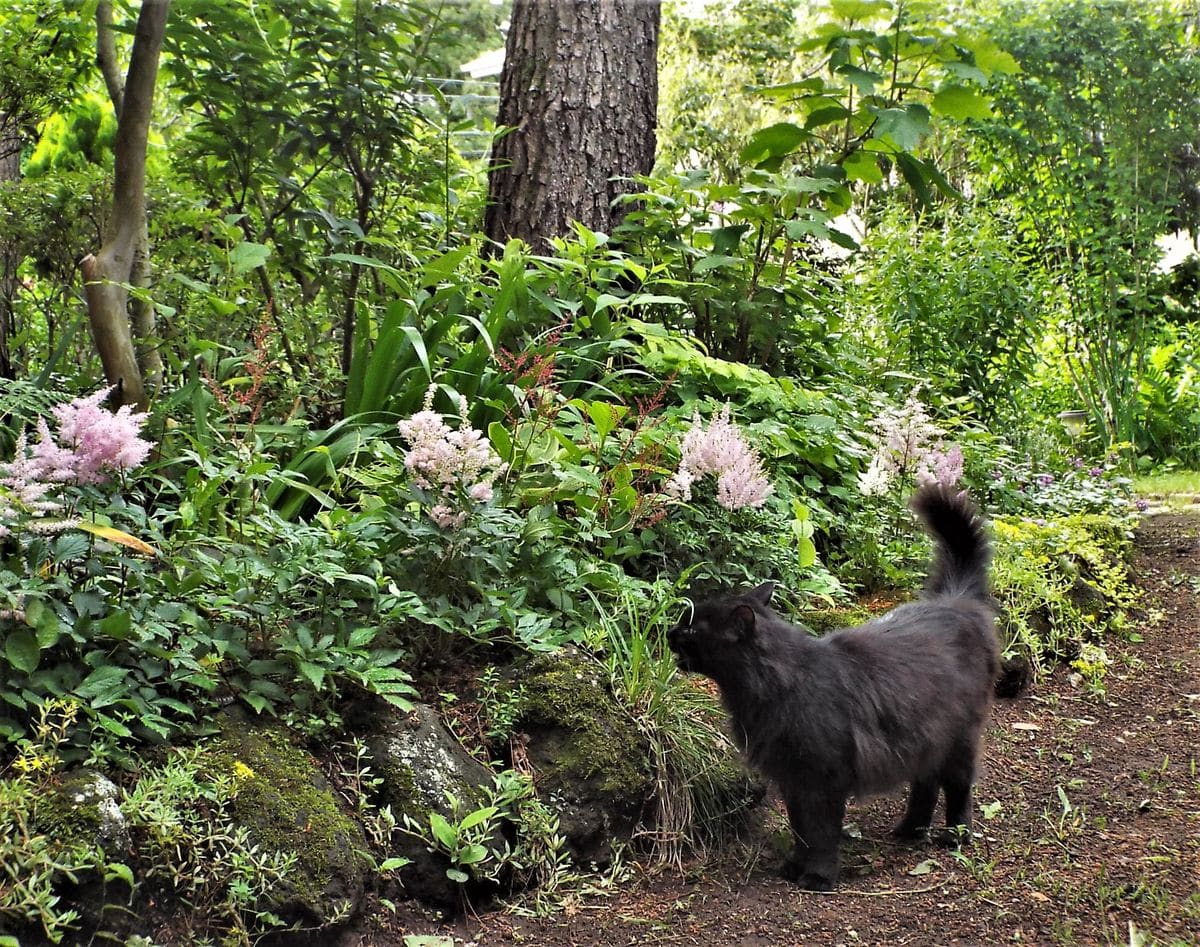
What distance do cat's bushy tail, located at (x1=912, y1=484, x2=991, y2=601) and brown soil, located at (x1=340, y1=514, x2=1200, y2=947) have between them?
0.69 m

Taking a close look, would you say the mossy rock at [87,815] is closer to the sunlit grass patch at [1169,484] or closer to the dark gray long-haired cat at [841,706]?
the dark gray long-haired cat at [841,706]

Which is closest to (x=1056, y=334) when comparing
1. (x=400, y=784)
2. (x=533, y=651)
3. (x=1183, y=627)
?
(x=1183, y=627)

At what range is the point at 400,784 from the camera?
3016 mm

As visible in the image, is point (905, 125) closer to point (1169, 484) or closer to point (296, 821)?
point (296, 821)

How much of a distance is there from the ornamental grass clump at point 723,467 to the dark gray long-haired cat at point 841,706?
0.47 meters

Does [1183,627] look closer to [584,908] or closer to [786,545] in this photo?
[786,545]

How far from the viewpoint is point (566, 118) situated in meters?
6.34

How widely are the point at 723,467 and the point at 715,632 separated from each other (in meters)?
0.76

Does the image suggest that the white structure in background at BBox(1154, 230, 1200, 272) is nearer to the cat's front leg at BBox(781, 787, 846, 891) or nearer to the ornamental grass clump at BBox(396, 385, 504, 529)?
the cat's front leg at BBox(781, 787, 846, 891)

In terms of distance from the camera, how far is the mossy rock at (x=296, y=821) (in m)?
2.60

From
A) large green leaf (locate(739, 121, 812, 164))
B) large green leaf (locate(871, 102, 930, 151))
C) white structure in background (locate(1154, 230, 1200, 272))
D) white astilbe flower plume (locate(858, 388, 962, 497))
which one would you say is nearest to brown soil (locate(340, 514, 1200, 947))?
white astilbe flower plume (locate(858, 388, 962, 497))

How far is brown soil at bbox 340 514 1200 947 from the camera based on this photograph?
2.80 m

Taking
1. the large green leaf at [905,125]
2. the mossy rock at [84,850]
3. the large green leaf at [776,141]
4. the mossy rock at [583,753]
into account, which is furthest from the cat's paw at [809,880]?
the large green leaf at [776,141]

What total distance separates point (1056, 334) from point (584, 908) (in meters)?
8.59
